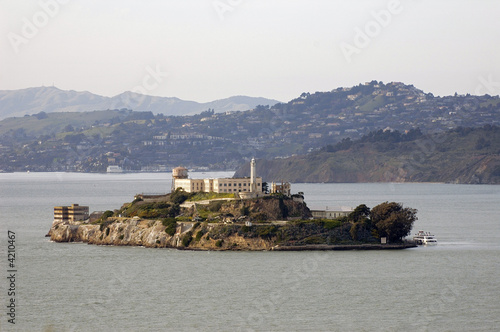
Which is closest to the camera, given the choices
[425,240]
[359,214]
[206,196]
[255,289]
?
[255,289]

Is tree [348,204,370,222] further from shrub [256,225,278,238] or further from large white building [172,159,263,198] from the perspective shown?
large white building [172,159,263,198]

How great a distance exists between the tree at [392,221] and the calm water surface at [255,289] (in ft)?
7.16

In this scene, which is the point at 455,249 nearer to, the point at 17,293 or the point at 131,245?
the point at 131,245

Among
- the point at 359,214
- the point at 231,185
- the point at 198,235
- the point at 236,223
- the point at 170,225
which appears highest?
the point at 231,185

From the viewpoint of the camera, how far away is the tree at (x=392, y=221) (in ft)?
229

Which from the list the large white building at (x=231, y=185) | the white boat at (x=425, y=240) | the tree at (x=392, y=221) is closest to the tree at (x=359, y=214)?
the tree at (x=392, y=221)

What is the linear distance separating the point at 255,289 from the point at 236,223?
1810 cm

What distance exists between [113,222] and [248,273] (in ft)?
71.1

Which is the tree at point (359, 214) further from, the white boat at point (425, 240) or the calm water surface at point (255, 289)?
the calm water surface at point (255, 289)

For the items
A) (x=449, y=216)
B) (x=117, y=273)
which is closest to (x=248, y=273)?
(x=117, y=273)

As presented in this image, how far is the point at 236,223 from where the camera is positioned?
70375 millimetres

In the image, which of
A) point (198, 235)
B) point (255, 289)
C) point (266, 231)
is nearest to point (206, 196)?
point (198, 235)

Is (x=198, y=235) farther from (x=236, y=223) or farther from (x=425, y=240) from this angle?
(x=425, y=240)

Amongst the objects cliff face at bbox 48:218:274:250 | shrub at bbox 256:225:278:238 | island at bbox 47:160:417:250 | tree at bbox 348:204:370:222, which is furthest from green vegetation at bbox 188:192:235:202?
tree at bbox 348:204:370:222
